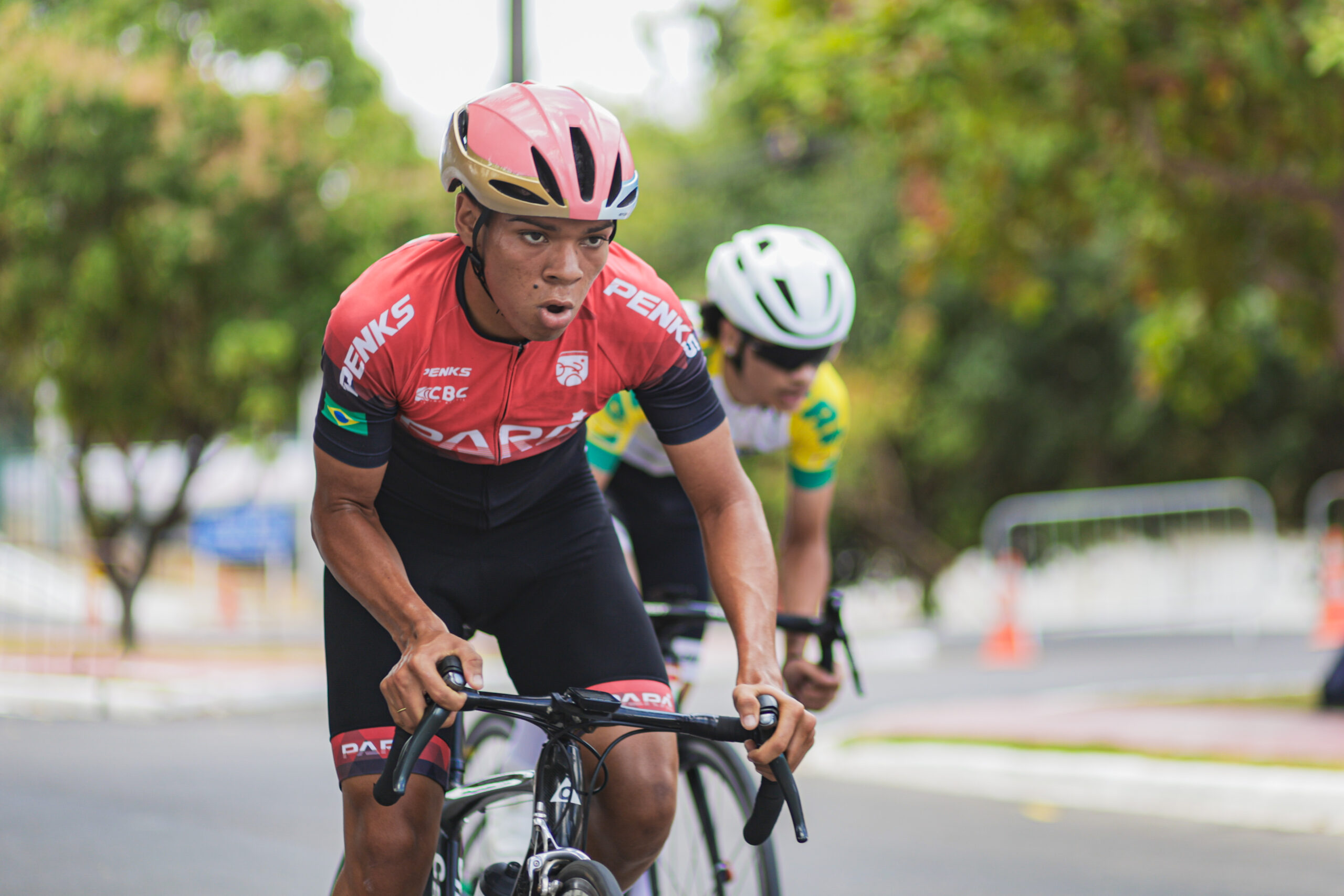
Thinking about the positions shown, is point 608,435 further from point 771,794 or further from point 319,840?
point 319,840

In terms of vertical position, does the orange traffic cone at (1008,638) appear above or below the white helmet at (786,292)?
below

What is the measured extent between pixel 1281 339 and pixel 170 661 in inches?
489

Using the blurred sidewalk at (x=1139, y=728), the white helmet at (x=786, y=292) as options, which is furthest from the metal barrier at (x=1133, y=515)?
the white helmet at (x=786, y=292)

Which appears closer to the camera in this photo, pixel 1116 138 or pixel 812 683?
pixel 812 683

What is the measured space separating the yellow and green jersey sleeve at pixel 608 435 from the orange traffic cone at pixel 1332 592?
15.3m

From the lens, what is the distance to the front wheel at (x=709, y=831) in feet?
12.5

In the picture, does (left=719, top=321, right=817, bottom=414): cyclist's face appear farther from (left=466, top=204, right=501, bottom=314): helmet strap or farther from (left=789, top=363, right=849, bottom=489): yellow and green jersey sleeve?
(left=466, top=204, right=501, bottom=314): helmet strap

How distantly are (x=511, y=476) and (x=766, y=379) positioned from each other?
3.34 ft

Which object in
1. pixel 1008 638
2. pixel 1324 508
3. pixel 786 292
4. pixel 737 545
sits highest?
pixel 786 292

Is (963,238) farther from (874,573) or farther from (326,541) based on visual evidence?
(874,573)

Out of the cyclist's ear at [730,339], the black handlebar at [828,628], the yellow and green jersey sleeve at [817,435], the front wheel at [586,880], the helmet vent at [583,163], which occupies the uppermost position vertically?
the helmet vent at [583,163]

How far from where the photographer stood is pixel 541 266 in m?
2.71

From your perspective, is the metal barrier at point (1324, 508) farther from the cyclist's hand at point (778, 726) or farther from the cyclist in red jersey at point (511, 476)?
the cyclist's hand at point (778, 726)

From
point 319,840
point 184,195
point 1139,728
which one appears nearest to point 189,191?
point 184,195
